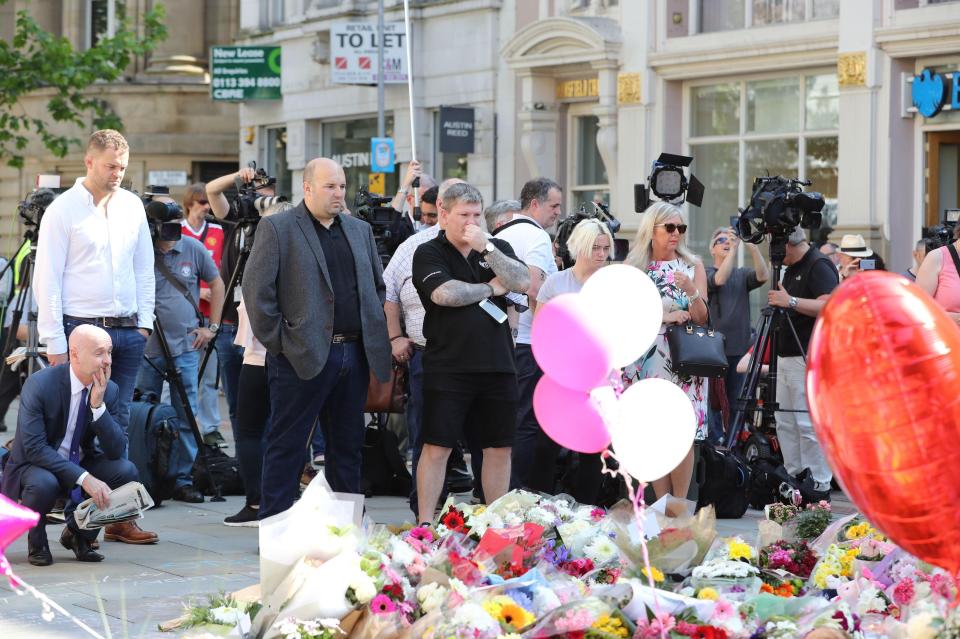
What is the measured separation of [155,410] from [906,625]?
6024 mm

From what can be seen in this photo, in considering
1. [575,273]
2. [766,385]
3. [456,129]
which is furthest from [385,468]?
[456,129]

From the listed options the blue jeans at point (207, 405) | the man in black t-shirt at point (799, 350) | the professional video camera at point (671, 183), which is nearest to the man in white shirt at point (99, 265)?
the blue jeans at point (207, 405)

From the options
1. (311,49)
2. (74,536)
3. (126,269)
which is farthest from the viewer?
(311,49)

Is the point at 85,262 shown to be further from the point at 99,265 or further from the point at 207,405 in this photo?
the point at 207,405

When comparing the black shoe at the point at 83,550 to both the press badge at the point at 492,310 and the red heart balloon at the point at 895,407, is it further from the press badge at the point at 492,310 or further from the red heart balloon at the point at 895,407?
the red heart balloon at the point at 895,407

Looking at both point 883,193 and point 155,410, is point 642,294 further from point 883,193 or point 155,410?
point 883,193

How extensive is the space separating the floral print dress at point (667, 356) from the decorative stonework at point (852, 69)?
853 centimetres

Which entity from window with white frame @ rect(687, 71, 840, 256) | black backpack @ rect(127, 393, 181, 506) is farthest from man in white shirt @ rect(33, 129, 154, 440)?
window with white frame @ rect(687, 71, 840, 256)

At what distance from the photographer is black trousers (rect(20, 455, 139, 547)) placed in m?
7.60

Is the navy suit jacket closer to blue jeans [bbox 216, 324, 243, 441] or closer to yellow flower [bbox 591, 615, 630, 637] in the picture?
blue jeans [bbox 216, 324, 243, 441]

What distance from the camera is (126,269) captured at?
8516 millimetres

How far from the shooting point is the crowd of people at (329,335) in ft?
25.7

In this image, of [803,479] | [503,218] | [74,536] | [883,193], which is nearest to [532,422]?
[503,218]

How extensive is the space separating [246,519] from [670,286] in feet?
8.74
